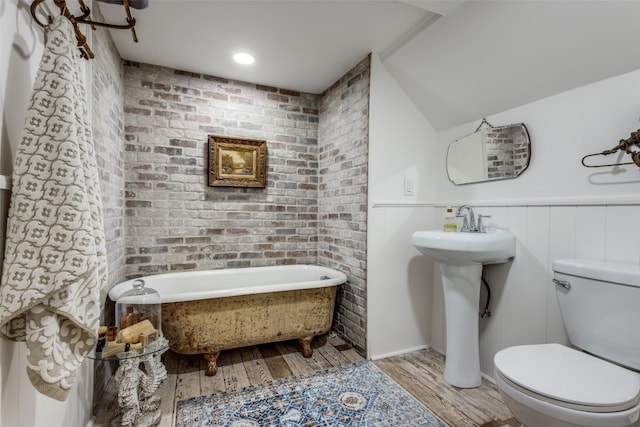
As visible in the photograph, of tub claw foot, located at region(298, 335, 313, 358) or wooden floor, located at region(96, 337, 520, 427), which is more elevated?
tub claw foot, located at region(298, 335, 313, 358)

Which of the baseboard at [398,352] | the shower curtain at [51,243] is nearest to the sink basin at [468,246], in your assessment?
the baseboard at [398,352]

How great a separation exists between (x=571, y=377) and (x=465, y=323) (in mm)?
776

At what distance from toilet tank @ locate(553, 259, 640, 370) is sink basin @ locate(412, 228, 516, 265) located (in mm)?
323

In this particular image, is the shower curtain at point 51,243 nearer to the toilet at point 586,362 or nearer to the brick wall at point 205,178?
the toilet at point 586,362

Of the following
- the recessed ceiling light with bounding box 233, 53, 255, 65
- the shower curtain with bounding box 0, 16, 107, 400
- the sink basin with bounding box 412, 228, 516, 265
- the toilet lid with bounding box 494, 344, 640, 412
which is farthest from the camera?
the recessed ceiling light with bounding box 233, 53, 255, 65

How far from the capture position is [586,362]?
1307mm

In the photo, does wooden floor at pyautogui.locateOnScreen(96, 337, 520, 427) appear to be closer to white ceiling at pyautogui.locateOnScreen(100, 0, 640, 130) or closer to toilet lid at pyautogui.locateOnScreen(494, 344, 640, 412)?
toilet lid at pyautogui.locateOnScreen(494, 344, 640, 412)

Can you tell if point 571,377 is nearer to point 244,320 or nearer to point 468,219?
point 468,219

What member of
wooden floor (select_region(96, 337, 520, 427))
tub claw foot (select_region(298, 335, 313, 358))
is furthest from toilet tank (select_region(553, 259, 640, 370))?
tub claw foot (select_region(298, 335, 313, 358))

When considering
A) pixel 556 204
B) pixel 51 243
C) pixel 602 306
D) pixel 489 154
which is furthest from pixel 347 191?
pixel 51 243

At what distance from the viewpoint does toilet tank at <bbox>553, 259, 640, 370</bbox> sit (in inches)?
51.1

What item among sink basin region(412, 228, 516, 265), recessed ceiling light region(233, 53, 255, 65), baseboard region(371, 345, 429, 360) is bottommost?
baseboard region(371, 345, 429, 360)

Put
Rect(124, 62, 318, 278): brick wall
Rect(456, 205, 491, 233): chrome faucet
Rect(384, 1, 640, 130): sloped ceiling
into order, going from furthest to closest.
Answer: Rect(124, 62, 318, 278): brick wall < Rect(456, 205, 491, 233): chrome faucet < Rect(384, 1, 640, 130): sloped ceiling

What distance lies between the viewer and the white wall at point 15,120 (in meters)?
0.84
